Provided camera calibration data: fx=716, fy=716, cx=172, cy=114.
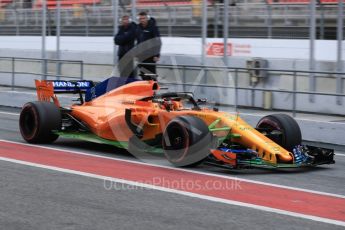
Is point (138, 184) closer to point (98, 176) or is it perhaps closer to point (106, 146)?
point (98, 176)

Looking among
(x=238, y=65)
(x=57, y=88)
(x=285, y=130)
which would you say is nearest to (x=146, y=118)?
(x=285, y=130)

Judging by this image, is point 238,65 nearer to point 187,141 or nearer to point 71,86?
point 71,86

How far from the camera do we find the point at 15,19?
26125mm

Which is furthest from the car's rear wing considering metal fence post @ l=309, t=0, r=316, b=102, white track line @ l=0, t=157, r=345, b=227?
metal fence post @ l=309, t=0, r=316, b=102

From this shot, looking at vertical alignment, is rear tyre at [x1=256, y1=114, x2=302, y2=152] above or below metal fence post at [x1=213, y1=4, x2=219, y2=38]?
below

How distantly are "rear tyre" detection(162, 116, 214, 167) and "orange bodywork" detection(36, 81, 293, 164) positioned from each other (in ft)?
0.82

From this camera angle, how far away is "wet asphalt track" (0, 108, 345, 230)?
21.4 feet

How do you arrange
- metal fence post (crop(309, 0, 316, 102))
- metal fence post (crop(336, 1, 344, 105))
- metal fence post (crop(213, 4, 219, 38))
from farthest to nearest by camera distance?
metal fence post (crop(213, 4, 219, 38))
metal fence post (crop(309, 0, 316, 102))
metal fence post (crop(336, 1, 344, 105))

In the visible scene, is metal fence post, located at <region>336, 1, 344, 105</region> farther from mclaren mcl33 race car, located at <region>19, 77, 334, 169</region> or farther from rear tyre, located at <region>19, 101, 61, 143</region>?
rear tyre, located at <region>19, 101, 61, 143</region>

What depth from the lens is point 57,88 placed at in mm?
12250

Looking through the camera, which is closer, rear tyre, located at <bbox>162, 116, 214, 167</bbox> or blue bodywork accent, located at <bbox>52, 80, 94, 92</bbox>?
rear tyre, located at <bbox>162, 116, 214, 167</bbox>

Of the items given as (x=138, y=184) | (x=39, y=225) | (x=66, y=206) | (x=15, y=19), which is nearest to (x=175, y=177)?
(x=138, y=184)

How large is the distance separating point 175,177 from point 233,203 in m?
1.61

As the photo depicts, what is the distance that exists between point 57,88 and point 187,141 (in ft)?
12.5
